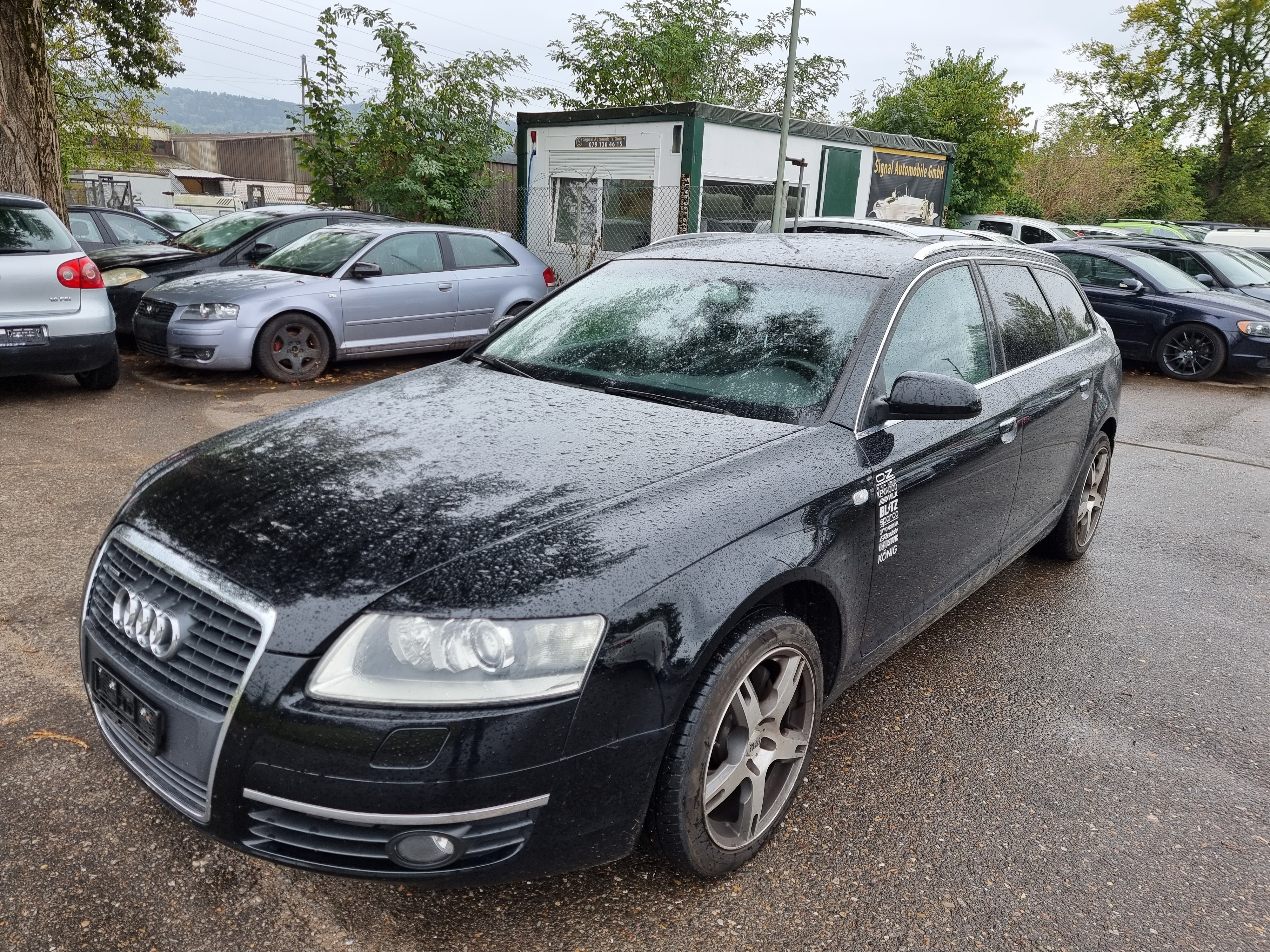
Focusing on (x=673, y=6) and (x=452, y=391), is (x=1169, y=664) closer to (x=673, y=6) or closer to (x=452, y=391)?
(x=452, y=391)

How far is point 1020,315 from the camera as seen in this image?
3.91 meters

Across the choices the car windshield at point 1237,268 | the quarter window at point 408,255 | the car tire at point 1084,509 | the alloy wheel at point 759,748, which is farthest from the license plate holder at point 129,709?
the car windshield at point 1237,268

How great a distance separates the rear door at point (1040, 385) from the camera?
3.71 m

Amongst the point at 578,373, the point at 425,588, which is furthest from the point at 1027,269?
the point at 425,588

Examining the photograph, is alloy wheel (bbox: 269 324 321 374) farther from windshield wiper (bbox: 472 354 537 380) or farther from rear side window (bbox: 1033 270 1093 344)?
rear side window (bbox: 1033 270 1093 344)

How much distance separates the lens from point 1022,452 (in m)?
3.66

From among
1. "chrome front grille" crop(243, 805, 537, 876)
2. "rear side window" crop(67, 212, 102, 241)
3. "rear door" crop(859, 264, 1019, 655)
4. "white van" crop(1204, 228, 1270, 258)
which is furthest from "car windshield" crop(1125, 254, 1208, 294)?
"rear side window" crop(67, 212, 102, 241)

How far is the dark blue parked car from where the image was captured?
36.6 feet

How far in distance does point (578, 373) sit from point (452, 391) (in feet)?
1.43

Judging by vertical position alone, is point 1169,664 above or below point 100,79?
below

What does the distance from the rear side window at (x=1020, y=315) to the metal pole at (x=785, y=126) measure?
9579 mm

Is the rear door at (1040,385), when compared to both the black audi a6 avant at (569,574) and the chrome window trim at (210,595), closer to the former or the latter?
the black audi a6 avant at (569,574)

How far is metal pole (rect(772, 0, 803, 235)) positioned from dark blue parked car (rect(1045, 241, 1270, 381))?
3.73 metres

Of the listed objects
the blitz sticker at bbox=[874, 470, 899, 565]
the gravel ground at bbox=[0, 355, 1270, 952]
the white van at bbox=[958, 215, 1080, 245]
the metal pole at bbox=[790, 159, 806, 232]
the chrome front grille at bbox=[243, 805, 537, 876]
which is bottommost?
the gravel ground at bbox=[0, 355, 1270, 952]
